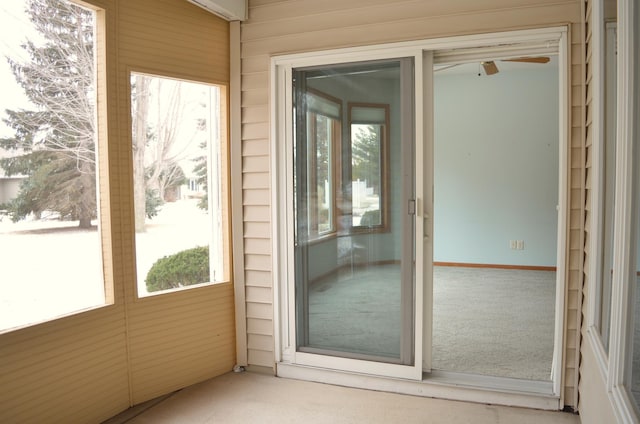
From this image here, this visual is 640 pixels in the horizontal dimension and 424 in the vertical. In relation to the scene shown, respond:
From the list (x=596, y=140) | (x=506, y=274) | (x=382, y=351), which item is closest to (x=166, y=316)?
(x=382, y=351)

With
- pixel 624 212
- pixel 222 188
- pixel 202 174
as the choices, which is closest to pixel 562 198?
pixel 624 212

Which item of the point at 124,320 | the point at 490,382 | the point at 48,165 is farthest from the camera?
the point at 490,382

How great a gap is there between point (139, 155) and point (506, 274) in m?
5.37

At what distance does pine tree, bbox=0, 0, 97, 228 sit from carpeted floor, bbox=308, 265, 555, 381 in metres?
1.65

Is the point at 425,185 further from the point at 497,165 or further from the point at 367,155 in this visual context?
the point at 497,165

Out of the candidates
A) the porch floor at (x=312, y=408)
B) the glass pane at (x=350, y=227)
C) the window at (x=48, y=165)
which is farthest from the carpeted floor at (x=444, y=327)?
the window at (x=48, y=165)

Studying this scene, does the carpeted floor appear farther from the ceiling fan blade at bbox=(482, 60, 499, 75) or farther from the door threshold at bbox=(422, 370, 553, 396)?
the ceiling fan blade at bbox=(482, 60, 499, 75)

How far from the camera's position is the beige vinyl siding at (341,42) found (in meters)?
2.89

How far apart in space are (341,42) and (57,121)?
1775mm

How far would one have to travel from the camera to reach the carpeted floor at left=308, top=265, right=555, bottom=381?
3355mm

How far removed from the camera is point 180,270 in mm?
3494

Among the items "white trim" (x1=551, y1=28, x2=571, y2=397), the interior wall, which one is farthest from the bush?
the interior wall

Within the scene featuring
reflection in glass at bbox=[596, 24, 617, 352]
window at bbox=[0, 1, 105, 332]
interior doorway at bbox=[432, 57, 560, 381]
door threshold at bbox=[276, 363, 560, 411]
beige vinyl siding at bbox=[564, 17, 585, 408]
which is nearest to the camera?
reflection in glass at bbox=[596, 24, 617, 352]

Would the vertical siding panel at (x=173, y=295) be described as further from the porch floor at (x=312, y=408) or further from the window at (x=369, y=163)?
the window at (x=369, y=163)
